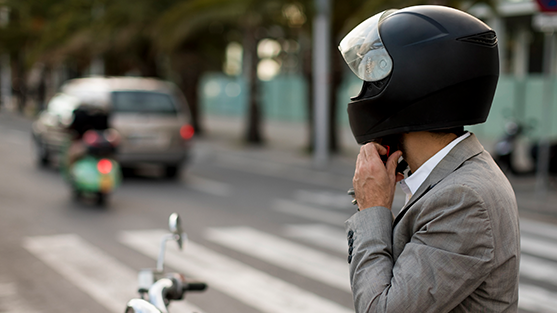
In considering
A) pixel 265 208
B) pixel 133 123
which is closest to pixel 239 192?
pixel 265 208

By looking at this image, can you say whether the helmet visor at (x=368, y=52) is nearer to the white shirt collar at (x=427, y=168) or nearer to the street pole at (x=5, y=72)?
the white shirt collar at (x=427, y=168)

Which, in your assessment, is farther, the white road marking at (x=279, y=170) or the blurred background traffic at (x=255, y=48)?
the blurred background traffic at (x=255, y=48)

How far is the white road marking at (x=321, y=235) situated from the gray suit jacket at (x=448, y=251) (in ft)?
17.8

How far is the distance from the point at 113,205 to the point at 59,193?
150 centimetres

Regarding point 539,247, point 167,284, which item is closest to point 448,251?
point 167,284

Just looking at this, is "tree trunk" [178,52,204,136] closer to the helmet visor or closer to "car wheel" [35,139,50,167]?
"car wheel" [35,139,50,167]

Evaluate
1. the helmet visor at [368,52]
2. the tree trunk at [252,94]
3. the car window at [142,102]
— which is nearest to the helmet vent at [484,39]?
the helmet visor at [368,52]

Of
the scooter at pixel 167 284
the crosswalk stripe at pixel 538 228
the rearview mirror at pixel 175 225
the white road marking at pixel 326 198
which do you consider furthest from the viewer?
the white road marking at pixel 326 198

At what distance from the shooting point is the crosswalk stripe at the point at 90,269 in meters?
5.19

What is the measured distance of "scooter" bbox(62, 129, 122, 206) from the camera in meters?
9.53

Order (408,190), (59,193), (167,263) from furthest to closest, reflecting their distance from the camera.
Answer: (59,193), (167,263), (408,190)

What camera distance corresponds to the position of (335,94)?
57.6 feet

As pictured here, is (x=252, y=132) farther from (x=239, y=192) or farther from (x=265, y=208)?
(x=265, y=208)

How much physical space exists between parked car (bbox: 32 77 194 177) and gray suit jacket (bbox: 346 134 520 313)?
1118 centimetres
